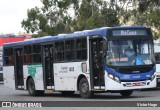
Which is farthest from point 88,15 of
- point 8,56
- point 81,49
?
point 81,49

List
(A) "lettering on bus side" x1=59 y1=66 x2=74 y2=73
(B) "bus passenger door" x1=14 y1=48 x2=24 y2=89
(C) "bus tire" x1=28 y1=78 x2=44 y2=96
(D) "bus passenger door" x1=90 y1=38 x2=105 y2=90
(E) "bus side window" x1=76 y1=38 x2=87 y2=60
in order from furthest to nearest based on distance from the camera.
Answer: (B) "bus passenger door" x1=14 y1=48 x2=24 y2=89 < (C) "bus tire" x1=28 y1=78 x2=44 y2=96 < (A) "lettering on bus side" x1=59 y1=66 x2=74 y2=73 < (E) "bus side window" x1=76 y1=38 x2=87 y2=60 < (D) "bus passenger door" x1=90 y1=38 x2=105 y2=90

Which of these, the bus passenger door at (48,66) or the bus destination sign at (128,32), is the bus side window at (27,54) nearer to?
the bus passenger door at (48,66)

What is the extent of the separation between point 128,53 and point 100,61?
119cm

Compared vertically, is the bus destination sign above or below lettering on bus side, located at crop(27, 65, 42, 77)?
above

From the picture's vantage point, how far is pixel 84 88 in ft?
68.6

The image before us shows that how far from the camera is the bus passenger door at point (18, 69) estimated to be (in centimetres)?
2665

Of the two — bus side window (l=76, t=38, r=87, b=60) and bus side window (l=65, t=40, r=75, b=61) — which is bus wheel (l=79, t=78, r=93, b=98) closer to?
bus side window (l=76, t=38, r=87, b=60)

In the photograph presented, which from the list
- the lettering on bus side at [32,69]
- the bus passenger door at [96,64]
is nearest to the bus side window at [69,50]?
the bus passenger door at [96,64]

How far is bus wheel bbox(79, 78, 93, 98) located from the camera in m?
20.7

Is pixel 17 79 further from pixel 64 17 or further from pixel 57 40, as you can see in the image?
pixel 64 17

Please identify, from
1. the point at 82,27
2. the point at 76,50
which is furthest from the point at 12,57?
the point at 82,27

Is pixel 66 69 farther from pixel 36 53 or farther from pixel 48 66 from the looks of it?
pixel 36 53

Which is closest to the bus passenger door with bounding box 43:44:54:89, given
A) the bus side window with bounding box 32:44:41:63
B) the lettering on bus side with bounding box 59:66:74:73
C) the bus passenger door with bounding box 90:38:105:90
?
the bus side window with bounding box 32:44:41:63

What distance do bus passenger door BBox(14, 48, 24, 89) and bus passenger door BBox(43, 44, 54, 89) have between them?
2.78m
